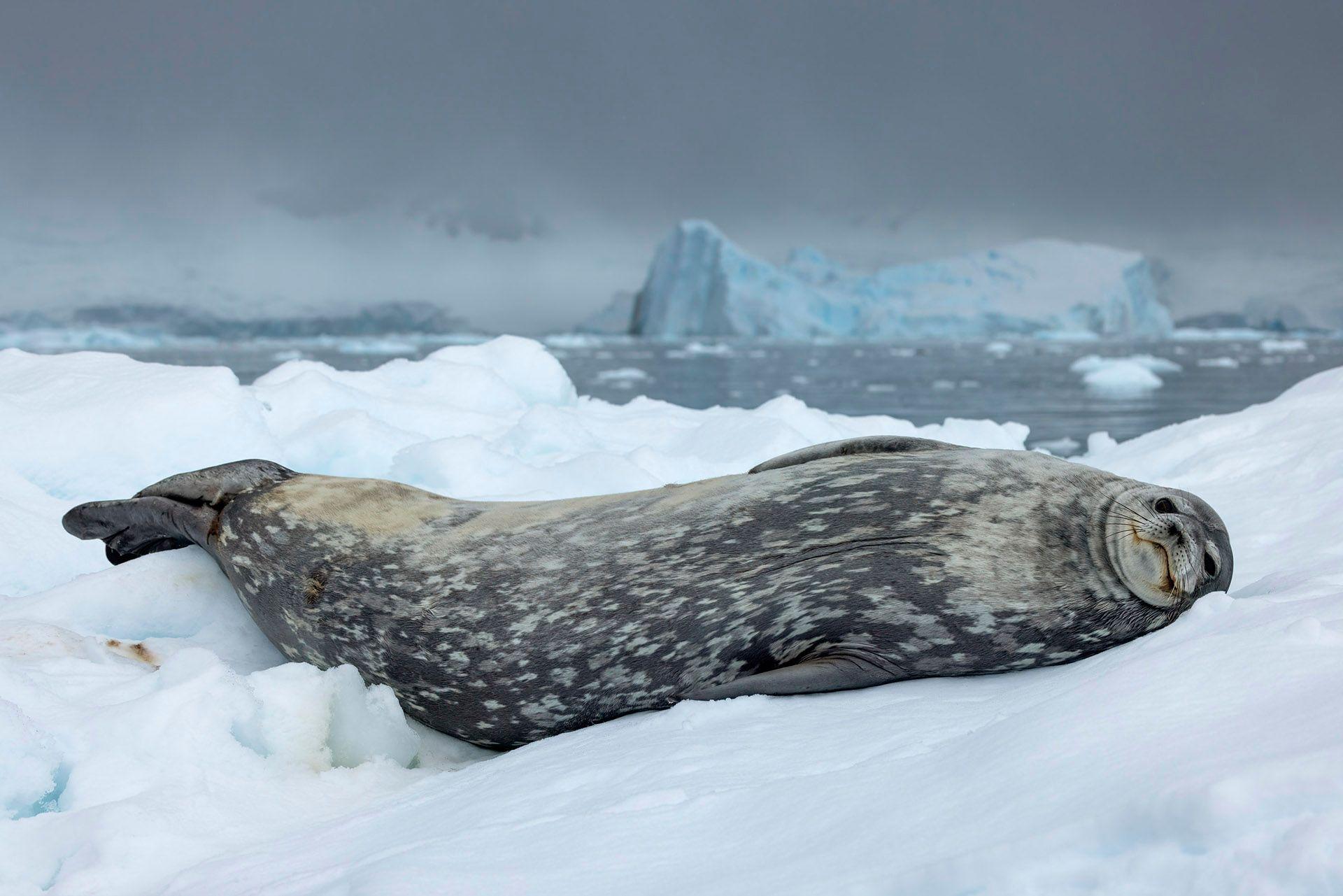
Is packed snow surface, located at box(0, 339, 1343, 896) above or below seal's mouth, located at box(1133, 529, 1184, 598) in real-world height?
below

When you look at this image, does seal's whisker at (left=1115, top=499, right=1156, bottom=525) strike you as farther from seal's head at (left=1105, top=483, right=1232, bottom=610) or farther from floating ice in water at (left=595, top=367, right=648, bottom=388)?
floating ice in water at (left=595, top=367, right=648, bottom=388)

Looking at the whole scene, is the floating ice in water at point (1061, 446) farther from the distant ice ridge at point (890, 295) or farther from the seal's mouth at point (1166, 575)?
the distant ice ridge at point (890, 295)

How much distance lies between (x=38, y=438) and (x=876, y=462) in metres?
3.81

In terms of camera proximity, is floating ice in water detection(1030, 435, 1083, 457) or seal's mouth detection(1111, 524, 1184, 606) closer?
seal's mouth detection(1111, 524, 1184, 606)

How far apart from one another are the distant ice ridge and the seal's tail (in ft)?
121

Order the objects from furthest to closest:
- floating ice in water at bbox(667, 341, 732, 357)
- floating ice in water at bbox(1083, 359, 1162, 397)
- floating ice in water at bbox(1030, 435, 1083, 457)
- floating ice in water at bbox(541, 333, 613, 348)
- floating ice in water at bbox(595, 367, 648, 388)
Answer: floating ice in water at bbox(541, 333, 613, 348) → floating ice in water at bbox(667, 341, 732, 357) → floating ice in water at bbox(595, 367, 648, 388) → floating ice in water at bbox(1083, 359, 1162, 397) → floating ice in water at bbox(1030, 435, 1083, 457)

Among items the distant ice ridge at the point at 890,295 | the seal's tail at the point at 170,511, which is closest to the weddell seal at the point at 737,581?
the seal's tail at the point at 170,511

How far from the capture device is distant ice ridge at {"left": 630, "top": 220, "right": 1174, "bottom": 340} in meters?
40.2

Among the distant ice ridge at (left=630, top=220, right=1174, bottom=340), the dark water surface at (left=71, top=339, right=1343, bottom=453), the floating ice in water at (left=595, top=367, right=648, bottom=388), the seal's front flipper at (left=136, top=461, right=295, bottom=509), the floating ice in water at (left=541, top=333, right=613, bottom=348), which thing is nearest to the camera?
the seal's front flipper at (left=136, top=461, right=295, bottom=509)

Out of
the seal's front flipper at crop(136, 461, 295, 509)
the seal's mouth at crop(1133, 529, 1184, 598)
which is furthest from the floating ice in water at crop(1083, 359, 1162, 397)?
the seal's front flipper at crop(136, 461, 295, 509)

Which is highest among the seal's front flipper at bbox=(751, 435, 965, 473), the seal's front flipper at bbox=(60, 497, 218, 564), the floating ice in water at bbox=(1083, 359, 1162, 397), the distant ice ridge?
the distant ice ridge

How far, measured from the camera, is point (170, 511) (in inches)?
120

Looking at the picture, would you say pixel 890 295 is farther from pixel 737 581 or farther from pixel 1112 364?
pixel 737 581

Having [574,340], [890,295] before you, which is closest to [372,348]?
[574,340]
